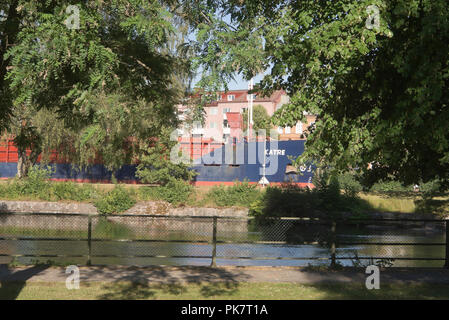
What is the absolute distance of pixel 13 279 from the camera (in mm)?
10758

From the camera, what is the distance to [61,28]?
Answer: 7922mm

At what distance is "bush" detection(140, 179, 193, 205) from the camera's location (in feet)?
132

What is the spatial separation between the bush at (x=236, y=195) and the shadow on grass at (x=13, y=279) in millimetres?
27937

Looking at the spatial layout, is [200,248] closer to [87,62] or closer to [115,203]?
[87,62]

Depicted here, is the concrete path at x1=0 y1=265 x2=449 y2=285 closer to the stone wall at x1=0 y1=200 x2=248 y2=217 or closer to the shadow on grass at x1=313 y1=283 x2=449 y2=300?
the shadow on grass at x1=313 y1=283 x2=449 y2=300

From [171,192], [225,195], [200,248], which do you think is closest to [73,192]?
[171,192]

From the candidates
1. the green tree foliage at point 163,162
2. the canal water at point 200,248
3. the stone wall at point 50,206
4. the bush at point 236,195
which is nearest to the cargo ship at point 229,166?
the green tree foliage at point 163,162

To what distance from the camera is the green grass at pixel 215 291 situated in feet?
Result: 31.4

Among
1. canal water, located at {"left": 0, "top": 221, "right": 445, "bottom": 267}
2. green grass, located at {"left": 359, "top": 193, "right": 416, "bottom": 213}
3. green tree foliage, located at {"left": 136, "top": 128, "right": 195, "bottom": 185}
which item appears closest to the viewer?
canal water, located at {"left": 0, "top": 221, "right": 445, "bottom": 267}

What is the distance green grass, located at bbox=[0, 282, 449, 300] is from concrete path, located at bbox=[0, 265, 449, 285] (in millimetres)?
445

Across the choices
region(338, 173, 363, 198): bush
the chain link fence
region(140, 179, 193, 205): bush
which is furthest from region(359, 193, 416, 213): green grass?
region(140, 179, 193, 205): bush

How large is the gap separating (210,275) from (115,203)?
1106 inches
